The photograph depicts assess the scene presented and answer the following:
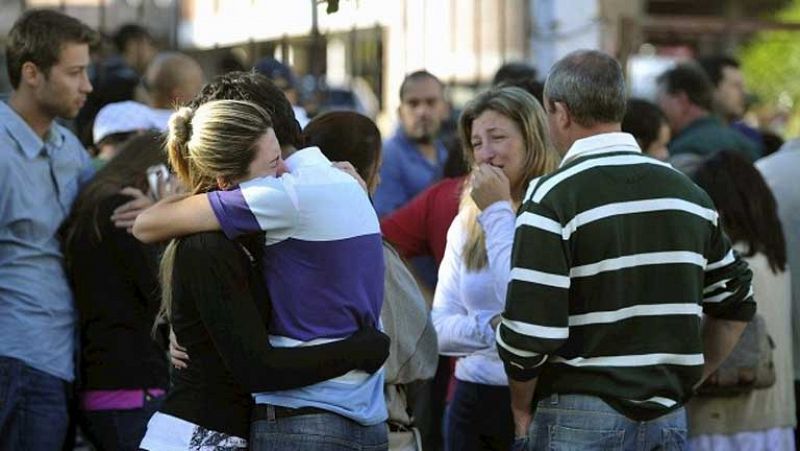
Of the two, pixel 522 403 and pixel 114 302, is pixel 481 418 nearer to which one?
pixel 522 403

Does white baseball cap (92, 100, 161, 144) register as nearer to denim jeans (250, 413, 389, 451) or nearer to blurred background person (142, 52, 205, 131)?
blurred background person (142, 52, 205, 131)

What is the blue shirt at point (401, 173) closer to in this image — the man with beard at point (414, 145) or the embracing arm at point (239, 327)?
the man with beard at point (414, 145)

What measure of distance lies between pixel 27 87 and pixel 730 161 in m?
2.70

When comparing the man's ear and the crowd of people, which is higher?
the man's ear

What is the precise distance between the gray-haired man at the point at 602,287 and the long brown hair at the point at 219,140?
0.81m

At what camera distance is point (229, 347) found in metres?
3.58

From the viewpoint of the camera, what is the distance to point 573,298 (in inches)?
158

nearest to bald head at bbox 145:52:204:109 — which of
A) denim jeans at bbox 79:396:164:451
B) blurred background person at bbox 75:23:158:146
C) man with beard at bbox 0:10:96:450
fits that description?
blurred background person at bbox 75:23:158:146

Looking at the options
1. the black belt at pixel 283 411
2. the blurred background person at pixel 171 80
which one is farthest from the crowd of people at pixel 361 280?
the blurred background person at pixel 171 80

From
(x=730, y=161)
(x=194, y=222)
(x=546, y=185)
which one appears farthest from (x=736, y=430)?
(x=194, y=222)

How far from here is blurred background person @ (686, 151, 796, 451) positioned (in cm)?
550

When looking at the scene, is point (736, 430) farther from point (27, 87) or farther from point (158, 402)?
point (27, 87)

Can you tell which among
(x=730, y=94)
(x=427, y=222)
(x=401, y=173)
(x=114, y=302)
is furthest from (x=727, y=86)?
(x=114, y=302)

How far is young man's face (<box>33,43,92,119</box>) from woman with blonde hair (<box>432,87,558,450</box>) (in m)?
1.42
